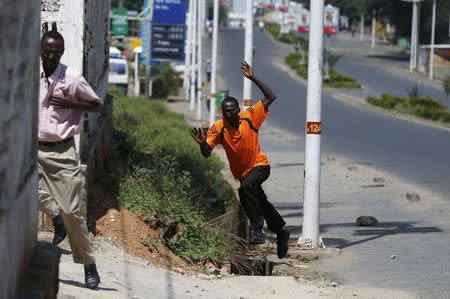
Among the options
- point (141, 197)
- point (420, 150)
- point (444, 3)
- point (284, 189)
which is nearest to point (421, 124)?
point (420, 150)

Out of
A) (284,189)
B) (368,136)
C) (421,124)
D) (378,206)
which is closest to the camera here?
(378,206)

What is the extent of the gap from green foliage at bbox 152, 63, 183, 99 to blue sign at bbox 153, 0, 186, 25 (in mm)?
3084

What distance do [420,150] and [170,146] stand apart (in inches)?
460

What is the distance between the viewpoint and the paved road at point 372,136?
971 inches

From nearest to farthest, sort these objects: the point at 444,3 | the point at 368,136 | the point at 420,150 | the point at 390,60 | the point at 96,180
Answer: the point at 96,180
the point at 420,150
the point at 368,136
the point at 444,3
the point at 390,60

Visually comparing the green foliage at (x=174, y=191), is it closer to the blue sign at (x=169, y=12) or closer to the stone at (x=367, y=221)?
the stone at (x=367, y=221)

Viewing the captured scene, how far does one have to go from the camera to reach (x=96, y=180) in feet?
41.3

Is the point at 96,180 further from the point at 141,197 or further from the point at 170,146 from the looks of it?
the point at 170,146

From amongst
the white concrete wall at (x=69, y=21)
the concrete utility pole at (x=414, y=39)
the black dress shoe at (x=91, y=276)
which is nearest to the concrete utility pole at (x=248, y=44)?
the white concrete wall at (x=69, y=21)

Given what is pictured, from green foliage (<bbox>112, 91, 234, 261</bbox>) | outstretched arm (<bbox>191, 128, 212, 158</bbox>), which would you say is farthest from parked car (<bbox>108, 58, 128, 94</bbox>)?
outstretched arm (<bbox>191, 128, 212, 158</bbox>)

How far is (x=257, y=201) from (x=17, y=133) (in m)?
6.01

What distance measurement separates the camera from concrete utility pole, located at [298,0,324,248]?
45.8 feet

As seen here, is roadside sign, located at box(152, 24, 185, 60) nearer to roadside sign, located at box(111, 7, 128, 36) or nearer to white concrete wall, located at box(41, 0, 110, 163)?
roadside sign, located at box(111, 7, 128, 36)

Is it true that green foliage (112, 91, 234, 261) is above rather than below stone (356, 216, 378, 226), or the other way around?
above
